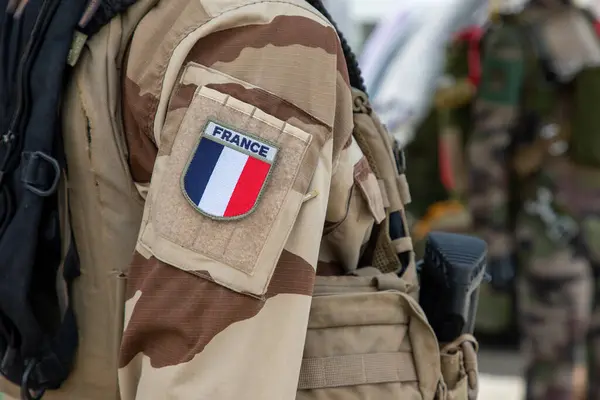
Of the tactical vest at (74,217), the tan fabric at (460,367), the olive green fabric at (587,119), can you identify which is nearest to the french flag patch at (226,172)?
the tactical vest at (74,217)

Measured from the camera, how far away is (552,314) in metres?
3.22

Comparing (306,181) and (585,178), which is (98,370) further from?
(585,178)

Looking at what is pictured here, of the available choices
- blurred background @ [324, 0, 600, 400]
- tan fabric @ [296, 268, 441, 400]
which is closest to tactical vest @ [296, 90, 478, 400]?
tan fabric @ [296, 268, 441, 400]

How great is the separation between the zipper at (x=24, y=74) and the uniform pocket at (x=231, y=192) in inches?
9.6

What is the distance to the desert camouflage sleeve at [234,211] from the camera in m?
0.93

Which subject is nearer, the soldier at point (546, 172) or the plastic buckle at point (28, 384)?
the plastic buckle at point (28, 384)

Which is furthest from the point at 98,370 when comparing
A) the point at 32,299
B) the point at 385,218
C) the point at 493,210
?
the point at 493,210

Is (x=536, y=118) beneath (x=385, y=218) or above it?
above

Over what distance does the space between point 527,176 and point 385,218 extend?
2.33 meters

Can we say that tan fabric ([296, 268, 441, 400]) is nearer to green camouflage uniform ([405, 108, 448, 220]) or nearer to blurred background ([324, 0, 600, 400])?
blurred background ([324, 0, 600, 400])

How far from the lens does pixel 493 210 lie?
131 inches

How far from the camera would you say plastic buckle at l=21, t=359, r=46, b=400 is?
42.9 inches

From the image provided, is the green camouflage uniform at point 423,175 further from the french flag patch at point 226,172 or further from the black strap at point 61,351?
the french flag patch at point 226,172

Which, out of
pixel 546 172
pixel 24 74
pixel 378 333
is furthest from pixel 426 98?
pixel 24 74
